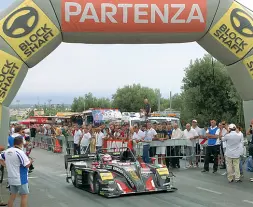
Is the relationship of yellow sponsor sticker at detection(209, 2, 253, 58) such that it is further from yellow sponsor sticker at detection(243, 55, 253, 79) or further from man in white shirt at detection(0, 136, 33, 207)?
man in white shirt at detection(0, 136, 33, 207)

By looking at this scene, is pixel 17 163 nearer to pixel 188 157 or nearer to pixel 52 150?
pixel 188 157

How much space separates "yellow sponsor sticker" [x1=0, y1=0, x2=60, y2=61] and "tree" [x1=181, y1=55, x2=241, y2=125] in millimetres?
24455

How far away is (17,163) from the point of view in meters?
8.35

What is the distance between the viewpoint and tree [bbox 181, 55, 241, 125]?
113ft

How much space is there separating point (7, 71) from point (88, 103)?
103 m

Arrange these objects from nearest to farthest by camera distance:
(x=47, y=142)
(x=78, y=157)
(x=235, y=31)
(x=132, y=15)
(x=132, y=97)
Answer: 1. (x=132, y=15)
2. (x=235, y=31)
3. (x=78, y=157)
4. (x=47, y=142)
5. (x=132, y=97)

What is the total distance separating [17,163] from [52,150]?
19.2 m

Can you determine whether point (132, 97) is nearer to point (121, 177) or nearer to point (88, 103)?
point (88, 103)

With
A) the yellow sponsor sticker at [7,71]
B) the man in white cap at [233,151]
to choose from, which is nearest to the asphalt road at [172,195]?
the man in white cap at [233,151]

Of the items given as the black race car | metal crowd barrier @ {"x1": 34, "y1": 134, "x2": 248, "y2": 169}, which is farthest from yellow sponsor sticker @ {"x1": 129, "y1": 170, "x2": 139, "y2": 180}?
metal crowd barrier @ {"x1": 34, "y1": 134, "x2": 248, "y2": 169}

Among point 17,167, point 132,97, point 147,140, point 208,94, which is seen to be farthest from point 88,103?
point 17,167

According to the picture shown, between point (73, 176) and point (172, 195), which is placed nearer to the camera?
point (172, 195)

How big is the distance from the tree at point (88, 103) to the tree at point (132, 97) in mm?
15683

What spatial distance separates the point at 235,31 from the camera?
11594 millimetres
